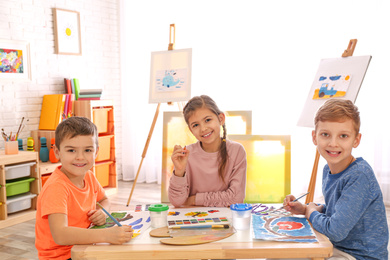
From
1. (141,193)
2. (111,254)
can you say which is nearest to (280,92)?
(141,193)

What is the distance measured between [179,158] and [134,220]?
368mm

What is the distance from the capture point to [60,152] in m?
1.52

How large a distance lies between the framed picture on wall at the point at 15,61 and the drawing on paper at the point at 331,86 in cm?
285

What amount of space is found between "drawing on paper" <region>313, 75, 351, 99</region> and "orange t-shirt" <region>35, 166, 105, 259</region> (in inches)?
83.5

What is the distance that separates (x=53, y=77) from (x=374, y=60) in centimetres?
331

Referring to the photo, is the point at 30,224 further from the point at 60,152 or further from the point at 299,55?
the point at 299,55

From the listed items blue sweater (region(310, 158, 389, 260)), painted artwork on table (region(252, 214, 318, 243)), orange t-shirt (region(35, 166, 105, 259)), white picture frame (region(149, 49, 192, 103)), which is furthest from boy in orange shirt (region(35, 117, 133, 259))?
white picture frame (region(149, 49, 192, 103))

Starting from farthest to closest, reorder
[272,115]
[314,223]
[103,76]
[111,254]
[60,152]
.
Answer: [103,76]
[272,115]
[60,152]
[314,223]
[111,254]

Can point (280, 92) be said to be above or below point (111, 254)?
above

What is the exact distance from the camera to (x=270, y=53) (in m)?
4.15

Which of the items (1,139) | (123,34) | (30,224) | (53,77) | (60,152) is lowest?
(30,224)

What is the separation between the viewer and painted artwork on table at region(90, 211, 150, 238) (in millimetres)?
1360

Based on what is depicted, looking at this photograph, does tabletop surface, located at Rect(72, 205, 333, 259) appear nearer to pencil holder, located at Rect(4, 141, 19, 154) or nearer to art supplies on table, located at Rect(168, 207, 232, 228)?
art supplies on table, located at Rect(168, 207, 232, 228)

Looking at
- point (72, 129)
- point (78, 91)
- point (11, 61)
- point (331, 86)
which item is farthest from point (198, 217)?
point (78, 91)
